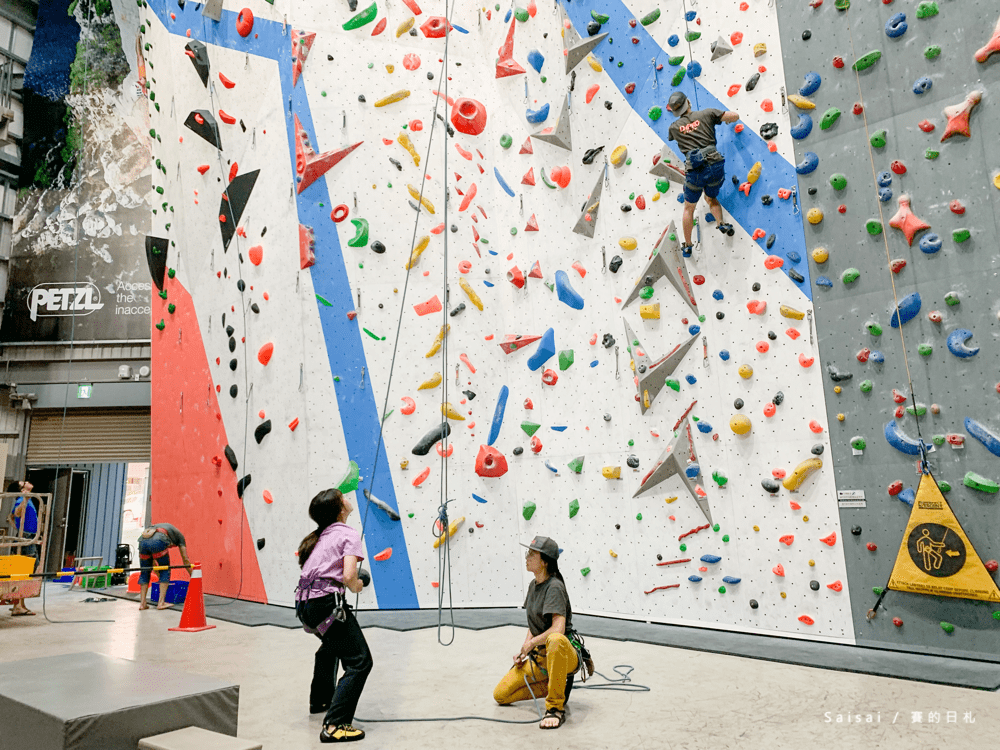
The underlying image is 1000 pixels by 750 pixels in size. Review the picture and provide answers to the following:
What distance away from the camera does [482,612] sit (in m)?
5.49

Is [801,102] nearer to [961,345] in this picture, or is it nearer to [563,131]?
[961,345]

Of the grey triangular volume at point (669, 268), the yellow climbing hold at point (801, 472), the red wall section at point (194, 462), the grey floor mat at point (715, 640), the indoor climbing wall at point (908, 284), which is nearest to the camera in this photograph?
the grey floor mat at point (715, 640)

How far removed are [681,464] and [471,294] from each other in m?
2.39

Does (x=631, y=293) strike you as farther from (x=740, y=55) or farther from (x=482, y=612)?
(x=482, y=612)

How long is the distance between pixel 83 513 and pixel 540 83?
10927 mm

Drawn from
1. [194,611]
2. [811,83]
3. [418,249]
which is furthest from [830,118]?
[194,611]

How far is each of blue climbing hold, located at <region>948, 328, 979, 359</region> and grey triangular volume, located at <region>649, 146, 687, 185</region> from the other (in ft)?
6.83

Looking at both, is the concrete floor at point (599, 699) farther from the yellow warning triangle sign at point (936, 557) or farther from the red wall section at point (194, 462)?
the red wall section at point (194, 462)

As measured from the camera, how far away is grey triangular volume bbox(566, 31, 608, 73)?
5.55 metres

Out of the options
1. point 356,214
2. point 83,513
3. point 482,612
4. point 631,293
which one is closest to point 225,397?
point 356,214

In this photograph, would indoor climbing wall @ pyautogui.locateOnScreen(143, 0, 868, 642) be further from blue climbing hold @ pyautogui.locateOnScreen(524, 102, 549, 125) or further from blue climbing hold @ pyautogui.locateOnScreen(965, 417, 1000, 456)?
blue climbing hold @ pyautogui.locateOnScreen(965, 417, 1000, 456)

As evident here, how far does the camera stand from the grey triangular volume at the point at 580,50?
555 centimetres

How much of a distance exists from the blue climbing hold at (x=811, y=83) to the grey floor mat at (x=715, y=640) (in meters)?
3.47

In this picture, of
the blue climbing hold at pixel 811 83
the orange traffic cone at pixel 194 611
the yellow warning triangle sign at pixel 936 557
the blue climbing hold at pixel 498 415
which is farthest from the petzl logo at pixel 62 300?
the yellow warning triangle sign at pixel 936 557
